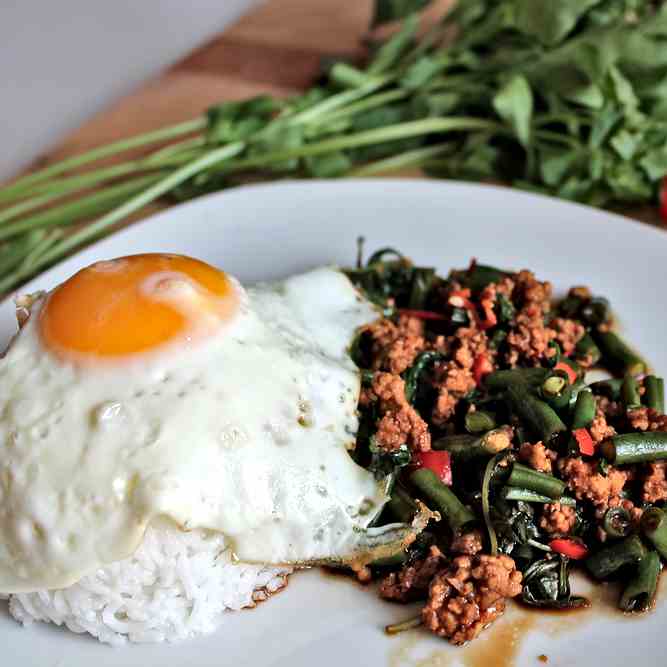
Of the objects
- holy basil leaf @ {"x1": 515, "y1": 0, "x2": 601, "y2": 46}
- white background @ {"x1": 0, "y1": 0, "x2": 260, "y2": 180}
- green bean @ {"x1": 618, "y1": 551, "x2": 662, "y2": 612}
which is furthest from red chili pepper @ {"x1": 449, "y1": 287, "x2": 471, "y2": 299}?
white background @ {"x1": 0, "y1": 0, "x2": 260, "y2": 180}

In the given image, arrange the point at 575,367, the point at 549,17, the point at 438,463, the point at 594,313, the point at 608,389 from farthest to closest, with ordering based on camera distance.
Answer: the point at 549,17
the point at 594,313
the point at 575,367
the point at 608,389
the point at 438,463

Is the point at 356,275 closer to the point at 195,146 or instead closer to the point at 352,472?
the point at 352,472

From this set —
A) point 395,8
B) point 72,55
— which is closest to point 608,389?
point 395,8

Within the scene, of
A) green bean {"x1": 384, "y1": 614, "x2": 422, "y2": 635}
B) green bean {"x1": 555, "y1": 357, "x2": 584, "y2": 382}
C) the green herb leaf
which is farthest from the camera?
the green herb leaf

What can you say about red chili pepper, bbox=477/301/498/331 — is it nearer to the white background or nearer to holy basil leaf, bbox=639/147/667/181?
holy basil leaf, bbox=639/147/667/181

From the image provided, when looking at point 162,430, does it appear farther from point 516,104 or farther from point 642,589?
point 516,104

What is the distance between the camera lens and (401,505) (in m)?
3.91

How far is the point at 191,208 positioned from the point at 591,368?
8.82 feet

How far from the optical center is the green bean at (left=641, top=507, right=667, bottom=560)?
12.3ft

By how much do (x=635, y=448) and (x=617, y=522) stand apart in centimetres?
33

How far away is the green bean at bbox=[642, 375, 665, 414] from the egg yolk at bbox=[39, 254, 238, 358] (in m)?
2.02

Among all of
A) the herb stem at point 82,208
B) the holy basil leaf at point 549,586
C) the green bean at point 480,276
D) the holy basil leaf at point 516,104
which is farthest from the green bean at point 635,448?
the herb stem at point 82,208

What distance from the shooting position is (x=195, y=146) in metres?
6.40

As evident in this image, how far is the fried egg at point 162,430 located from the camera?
3398mm
